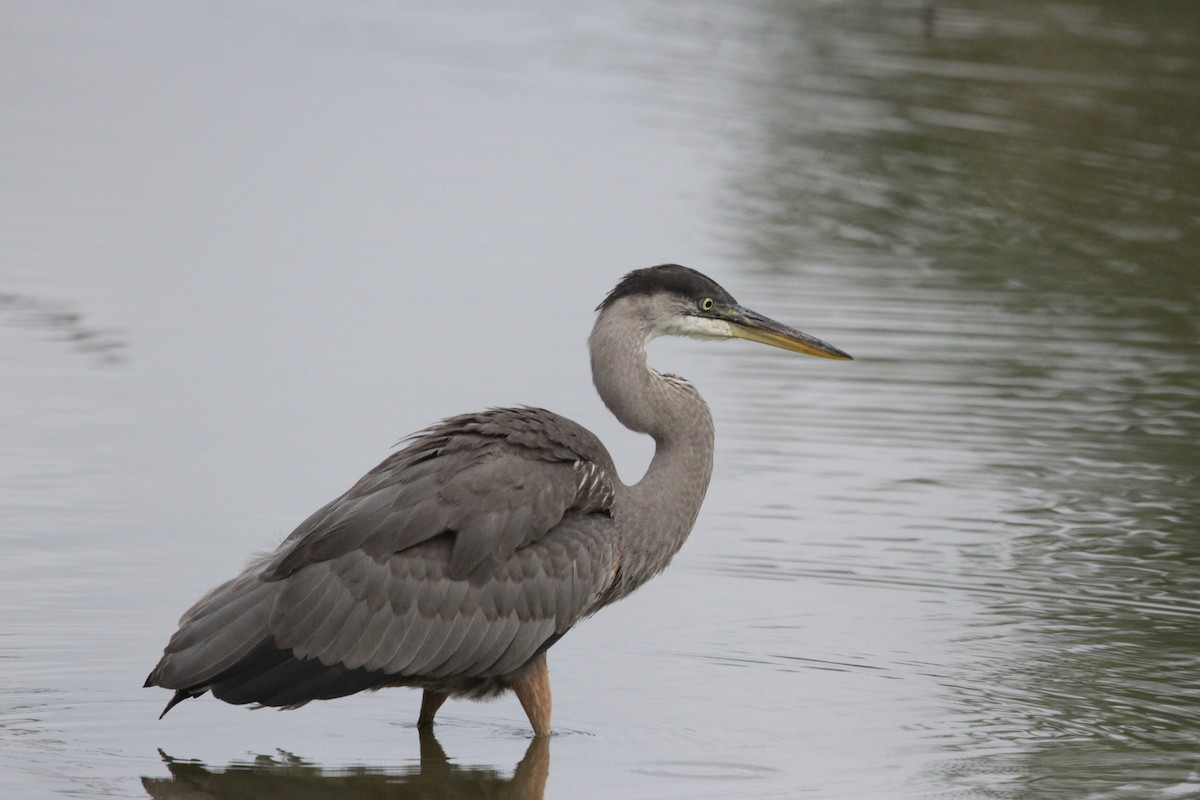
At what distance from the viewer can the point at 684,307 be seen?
29.5ft

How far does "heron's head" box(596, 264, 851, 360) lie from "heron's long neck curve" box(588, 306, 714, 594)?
67 mm

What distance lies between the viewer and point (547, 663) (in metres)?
9.05

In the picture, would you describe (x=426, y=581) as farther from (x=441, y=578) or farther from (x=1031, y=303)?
(x=1031, y=303)

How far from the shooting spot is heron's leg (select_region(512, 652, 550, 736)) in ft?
Result: 26.7

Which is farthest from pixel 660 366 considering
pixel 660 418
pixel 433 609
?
pixel 433 609

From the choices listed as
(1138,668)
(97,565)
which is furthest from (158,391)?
(1138,668)

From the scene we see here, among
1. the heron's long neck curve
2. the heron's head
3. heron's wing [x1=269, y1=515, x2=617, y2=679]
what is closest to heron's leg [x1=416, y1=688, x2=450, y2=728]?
heron's wing [x1=269, y1=515, x2=617, y2=679]

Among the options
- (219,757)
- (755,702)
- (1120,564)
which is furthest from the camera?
(1120,564)

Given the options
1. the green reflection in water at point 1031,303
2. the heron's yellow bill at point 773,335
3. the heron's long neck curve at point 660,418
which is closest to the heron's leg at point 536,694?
the heron's long neck curve at point 660,418

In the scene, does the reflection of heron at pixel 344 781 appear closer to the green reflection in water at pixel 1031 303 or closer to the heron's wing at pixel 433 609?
the heron's wing at pixel 433 609

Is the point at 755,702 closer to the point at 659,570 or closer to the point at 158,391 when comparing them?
the point at 659,570

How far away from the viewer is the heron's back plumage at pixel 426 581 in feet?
25.4

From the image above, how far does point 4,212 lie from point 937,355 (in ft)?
24.4

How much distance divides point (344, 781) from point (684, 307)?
102 inches
